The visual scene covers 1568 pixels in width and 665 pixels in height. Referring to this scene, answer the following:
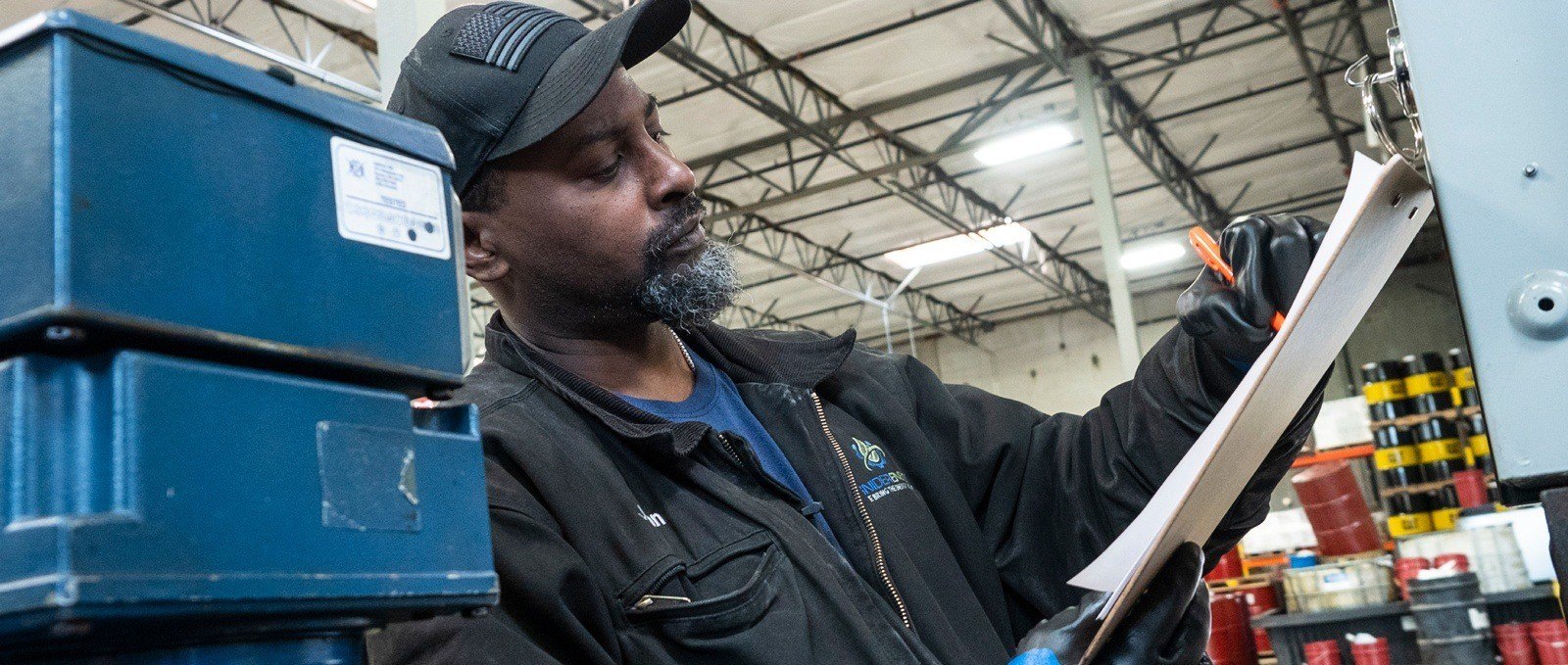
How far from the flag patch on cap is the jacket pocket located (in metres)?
0.66

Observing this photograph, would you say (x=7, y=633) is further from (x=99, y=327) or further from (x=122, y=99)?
A: (x=122, y=99)

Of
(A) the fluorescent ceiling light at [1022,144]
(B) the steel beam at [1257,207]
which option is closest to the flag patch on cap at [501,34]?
(A) the fluorescent ceiling light at [1022,144]

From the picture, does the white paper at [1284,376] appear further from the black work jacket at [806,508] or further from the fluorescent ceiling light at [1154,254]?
the fluorescent ceiling light at [1154,254]

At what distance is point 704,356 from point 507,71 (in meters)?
0.56

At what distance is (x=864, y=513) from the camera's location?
1.66 metres

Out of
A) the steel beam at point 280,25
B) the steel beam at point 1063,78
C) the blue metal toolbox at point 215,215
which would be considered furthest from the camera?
the steel beam at point 1063,78

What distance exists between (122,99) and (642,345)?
125cm

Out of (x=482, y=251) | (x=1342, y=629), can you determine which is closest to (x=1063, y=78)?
(x=1342, y=629)

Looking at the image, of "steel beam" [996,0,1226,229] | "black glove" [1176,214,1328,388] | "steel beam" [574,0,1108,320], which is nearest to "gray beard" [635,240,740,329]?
"black glove" [1176,214,1328,388]

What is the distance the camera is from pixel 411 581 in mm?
764

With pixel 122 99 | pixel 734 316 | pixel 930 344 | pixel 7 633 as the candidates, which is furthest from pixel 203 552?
pixel 930 344

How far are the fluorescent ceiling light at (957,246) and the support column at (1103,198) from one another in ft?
11.8

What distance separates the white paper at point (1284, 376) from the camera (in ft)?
3.84

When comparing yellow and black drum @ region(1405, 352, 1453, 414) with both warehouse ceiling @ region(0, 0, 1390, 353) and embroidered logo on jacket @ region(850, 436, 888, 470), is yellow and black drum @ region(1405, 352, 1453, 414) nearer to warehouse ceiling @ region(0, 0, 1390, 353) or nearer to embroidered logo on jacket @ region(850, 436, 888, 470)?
warehouse ceiling @ region(0, 0, 1390, 353)
